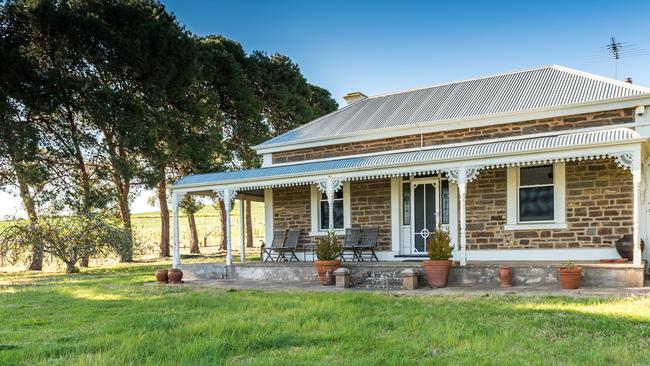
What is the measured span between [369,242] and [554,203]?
4.29 meters

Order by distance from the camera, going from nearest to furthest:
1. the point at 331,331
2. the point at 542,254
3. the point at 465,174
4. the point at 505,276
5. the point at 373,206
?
the point at 331,331, the point at 505,276, the point at 465,174, the point at 542,254, the point at 373,206

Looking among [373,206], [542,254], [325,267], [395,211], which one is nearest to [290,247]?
[373,206]

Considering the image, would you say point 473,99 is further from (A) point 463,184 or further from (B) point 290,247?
(B) point 290,247

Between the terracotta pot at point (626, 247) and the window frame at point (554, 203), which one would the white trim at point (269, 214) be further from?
the terracotta pot at point (626, 247)

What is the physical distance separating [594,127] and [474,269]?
13.7 ft

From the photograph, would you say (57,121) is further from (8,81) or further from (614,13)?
(614,13)

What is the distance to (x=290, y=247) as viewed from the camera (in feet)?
46.4

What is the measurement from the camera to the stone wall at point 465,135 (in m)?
11.3

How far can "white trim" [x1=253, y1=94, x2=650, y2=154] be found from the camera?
36.3 feet

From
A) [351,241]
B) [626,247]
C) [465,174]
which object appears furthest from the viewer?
[351,241]

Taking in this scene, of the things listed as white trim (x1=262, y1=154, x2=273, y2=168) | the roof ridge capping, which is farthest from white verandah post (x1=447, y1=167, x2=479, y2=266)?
white trim (x1=262, y1=154, x2=273, y2=168)

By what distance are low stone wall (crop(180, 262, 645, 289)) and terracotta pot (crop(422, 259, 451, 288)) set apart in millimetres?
306

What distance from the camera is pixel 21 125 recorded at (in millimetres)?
17844

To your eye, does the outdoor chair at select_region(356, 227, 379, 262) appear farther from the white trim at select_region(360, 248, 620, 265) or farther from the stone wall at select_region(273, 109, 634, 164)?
the stone wall at select_region(273, 109, 634, 164)
